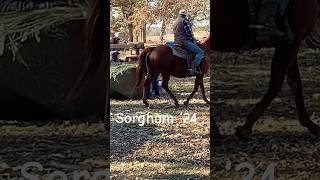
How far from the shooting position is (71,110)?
10.8ft

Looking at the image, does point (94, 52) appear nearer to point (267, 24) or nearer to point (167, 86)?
point (167, 86)

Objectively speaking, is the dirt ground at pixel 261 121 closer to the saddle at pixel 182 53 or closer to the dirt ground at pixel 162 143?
the dirt ground at pixel 162 143

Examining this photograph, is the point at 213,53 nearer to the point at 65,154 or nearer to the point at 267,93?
the point at 267,93

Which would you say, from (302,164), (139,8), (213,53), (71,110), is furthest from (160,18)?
(302,164)

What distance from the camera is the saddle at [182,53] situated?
13.7 ft

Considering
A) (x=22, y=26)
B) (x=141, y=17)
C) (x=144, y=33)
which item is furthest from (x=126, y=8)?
(x=22, y=26)

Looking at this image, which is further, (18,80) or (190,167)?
(190,167)

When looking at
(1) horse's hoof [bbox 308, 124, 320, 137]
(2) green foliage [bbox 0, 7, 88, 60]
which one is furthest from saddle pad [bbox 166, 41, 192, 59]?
(1) horse's hoof [bbox 308, 124, 320, 137]

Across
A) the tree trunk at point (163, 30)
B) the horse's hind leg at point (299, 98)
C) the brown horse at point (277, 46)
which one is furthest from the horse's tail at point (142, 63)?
the horse's hind leg at point (299, 98)

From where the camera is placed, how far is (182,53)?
4215mm

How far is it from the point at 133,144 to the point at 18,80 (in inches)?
49.5

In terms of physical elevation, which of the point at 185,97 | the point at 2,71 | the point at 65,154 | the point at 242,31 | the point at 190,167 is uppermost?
the point at 242,31

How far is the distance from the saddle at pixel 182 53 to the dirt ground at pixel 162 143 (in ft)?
0.60

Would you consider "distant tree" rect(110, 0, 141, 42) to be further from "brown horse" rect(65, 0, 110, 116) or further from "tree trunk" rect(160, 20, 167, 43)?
"brown horse" rect(65, 0, 110, 116)
